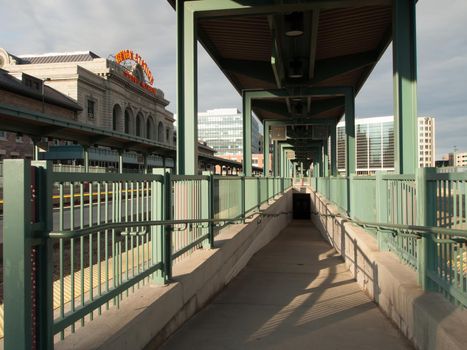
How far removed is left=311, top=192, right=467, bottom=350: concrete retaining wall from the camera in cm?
321

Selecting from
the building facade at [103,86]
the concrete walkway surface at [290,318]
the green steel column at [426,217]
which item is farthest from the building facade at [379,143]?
the green steel column at [426,217]

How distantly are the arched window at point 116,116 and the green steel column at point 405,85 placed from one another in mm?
65145

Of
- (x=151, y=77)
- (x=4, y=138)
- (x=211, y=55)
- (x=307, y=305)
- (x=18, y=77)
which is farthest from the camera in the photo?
(x=151, y=77)

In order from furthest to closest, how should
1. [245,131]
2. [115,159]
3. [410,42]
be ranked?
[115,159]
[245,131]
[410,42]

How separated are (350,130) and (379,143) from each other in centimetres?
7513

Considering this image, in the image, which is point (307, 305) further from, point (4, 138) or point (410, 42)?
point (4, 138)

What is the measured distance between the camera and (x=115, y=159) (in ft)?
169

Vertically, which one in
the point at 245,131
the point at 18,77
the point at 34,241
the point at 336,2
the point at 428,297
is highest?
the point at 18,77

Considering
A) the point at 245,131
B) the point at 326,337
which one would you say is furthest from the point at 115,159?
the point at 326,337

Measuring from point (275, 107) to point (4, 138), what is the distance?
1148 inches

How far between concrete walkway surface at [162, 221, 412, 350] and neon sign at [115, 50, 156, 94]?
69113mm

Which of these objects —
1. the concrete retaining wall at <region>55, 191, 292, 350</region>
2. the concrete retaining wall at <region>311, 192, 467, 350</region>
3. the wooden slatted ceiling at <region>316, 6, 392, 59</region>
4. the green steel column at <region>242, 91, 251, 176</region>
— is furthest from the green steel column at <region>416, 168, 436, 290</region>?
the green steel column at <region>242, 91, 251, 176</region>

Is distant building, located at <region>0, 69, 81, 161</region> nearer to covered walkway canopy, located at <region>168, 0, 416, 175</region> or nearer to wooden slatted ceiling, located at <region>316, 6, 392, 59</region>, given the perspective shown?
covered walkway canopy, located at <region>168, 0, 416, 175</region>

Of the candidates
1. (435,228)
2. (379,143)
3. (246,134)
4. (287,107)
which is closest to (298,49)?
(246,134)
